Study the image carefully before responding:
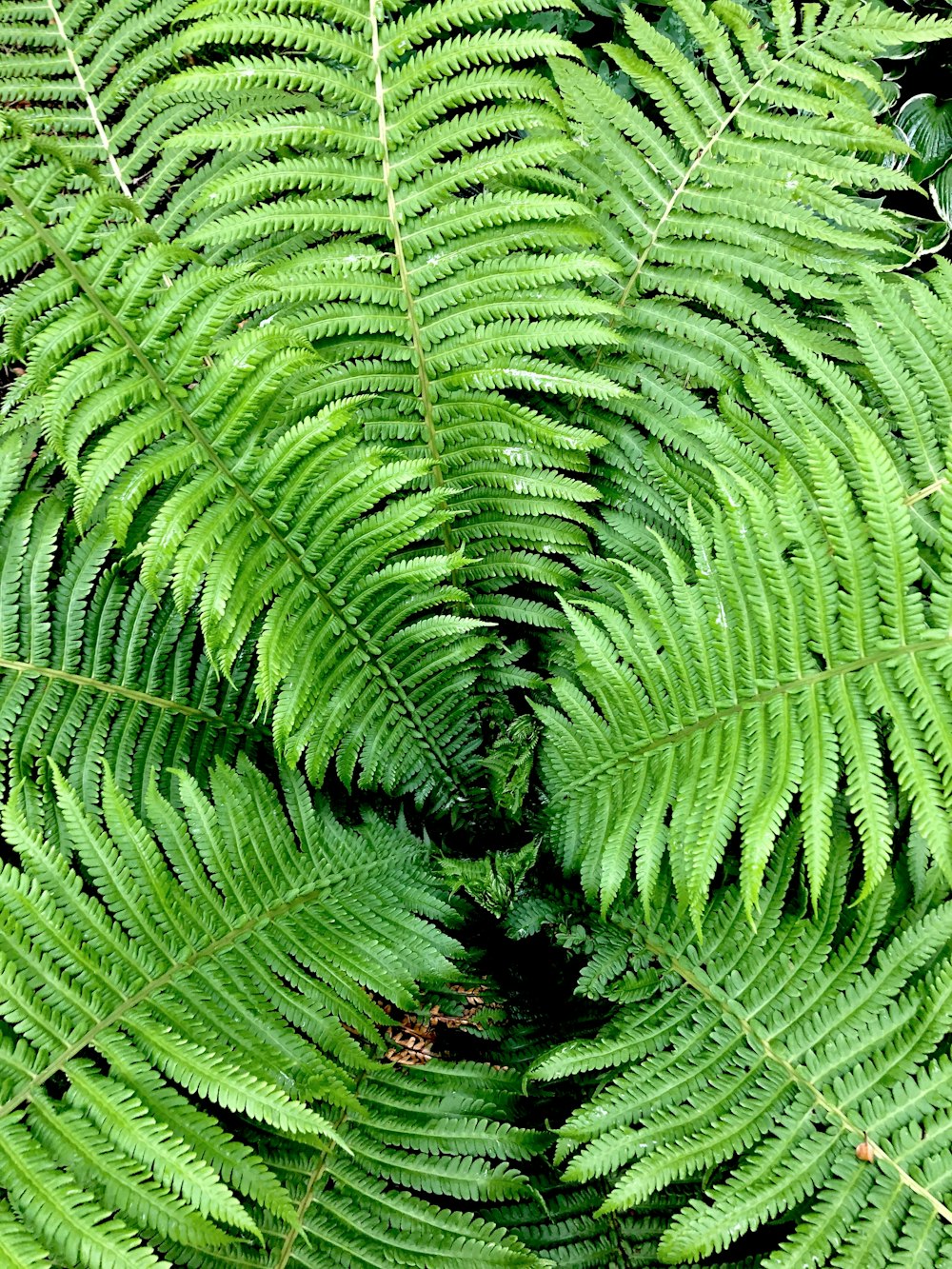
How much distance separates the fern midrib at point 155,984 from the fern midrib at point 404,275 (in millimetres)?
991

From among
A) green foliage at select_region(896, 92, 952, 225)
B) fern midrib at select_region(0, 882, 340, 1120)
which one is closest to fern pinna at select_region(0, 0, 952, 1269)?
fern midrib at select_region(0, 882, 340, 1120)

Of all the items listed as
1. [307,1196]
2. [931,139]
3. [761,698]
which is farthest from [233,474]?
[931,139]

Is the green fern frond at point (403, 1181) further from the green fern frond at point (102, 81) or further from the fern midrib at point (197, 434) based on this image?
the green fern frond at point (102, 81)

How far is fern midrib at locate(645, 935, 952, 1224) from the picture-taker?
1.48m

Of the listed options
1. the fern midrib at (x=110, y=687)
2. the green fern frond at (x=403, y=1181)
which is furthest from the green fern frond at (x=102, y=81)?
the green fern frond at (x=403, y=1181)

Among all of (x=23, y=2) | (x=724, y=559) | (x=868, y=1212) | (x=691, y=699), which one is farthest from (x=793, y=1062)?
(x=23, y=2)

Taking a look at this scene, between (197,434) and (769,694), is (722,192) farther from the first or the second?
(197,434)

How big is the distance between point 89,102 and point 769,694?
2.21 meters

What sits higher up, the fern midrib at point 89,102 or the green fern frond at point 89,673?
the fern midrib at point 89,102

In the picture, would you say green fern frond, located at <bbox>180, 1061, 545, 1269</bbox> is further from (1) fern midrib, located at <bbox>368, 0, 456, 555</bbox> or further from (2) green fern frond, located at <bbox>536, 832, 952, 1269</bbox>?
(1) fern midrib, located at <bbox>368, 0, 456, 555</bbox>

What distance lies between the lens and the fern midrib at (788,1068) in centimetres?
148

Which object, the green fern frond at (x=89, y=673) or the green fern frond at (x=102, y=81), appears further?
the green fern frond at (x=102, y=81)

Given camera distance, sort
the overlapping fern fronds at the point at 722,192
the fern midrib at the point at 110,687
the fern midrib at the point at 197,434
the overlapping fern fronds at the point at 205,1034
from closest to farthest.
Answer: the overlapping fern fronds at the point at 205,1034 → the fern midrib at the point at 197,434 → the fern midrib at the point at 110,687 → the overlapping fern fronds at the point at 722,192

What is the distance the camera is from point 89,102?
7.42 ft
